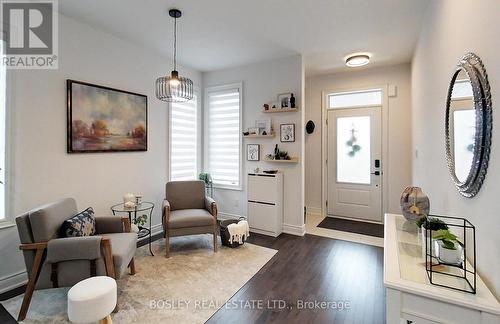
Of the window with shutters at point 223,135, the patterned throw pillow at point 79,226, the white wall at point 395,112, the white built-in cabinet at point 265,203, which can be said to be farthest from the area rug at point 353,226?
the patterned throw pillow at point 79,226

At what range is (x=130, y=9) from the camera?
8.86 feet

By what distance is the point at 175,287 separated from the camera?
2.44 meters

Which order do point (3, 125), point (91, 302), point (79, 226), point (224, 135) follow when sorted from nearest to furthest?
1. point (91, 302)
2. point (79, 226)
3. point (3, 125)
4. point (224, 135)

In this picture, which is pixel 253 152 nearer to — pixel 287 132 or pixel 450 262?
pixel 287 132

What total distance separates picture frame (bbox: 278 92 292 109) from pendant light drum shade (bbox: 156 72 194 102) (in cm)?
161

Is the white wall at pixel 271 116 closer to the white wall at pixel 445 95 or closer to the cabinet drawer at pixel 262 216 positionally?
the cabinet drawer at pixel 262 216

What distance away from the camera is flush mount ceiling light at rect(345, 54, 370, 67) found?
3.97 metres

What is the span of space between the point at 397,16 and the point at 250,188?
2951 millimetres

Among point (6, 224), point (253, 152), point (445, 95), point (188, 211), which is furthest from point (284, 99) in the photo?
point (6, 224)

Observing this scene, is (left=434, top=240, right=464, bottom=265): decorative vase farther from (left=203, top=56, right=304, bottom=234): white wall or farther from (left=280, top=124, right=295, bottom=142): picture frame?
(left=280, top=124, right=295, bottom=142): picture frame

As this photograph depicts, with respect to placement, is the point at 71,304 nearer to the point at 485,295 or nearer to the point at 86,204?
the point at 86,204

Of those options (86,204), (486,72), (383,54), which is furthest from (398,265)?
(383,54)

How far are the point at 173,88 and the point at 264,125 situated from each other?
181 centimetres

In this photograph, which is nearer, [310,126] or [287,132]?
[287,132]
